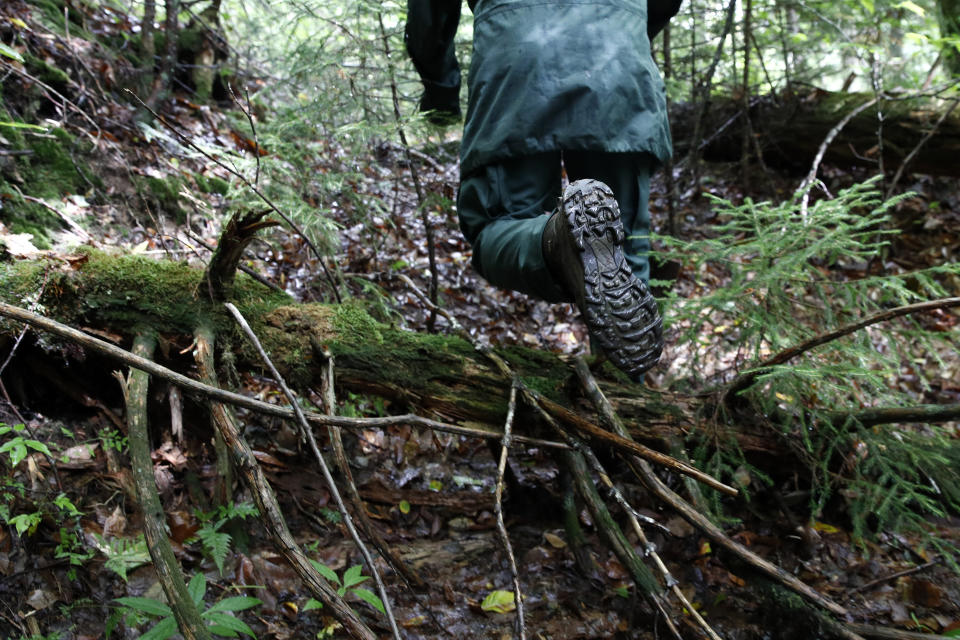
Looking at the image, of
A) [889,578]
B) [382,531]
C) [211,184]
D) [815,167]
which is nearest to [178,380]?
[382,531]

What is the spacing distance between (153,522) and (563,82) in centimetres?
229

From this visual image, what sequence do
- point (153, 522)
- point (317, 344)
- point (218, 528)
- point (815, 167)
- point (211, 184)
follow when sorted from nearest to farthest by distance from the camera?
point (153, 522) < point (218, 528) < point (317, 344) < point (815, 167) < point (211, 184)

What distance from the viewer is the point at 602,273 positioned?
2158mm

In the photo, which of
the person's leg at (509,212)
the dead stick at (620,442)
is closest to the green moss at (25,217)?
the person's leg at (509,212)

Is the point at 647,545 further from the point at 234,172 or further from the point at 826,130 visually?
the point at 826,130

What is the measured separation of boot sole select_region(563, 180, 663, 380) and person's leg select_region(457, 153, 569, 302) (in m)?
0.32

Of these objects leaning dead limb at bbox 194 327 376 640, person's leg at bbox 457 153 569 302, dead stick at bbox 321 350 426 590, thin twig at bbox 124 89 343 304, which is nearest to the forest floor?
dead stick at bbox 321 350 426 590

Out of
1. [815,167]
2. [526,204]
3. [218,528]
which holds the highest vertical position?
[815,167]

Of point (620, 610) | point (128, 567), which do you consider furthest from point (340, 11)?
point (620, 610)

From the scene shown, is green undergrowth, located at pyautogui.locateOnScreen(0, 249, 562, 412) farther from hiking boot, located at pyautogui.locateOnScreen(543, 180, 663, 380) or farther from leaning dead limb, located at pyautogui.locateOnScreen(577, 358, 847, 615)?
leaning dead limb, located at pyautogui.locateOnScreen(577, 358, 847, 615)

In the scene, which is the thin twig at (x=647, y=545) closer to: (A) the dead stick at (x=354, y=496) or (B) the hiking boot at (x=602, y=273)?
(B) the hiking boot at (x=602, y=273)

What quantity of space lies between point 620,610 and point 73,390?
2.48 m

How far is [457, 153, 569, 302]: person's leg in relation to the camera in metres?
2.52

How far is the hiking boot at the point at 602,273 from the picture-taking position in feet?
6.92
